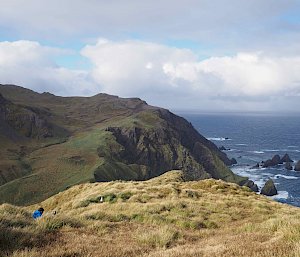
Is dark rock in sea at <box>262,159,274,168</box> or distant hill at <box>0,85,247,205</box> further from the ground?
distant hill at <box>0,85,247,205</box>

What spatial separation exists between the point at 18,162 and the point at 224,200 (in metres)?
110

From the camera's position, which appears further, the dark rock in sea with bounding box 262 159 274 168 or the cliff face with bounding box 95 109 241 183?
the dark rock in sea with bounding box 262 159 274 168

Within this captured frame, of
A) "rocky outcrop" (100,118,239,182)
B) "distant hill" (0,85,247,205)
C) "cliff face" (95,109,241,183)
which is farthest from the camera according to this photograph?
"rocky outcrop" (100,118,239,182)

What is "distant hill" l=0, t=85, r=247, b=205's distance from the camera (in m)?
101

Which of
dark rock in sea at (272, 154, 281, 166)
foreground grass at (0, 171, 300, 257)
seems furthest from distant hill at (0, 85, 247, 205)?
foreground grass at (0, 171, 300, 257)

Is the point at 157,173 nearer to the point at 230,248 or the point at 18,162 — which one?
the point at 18,162

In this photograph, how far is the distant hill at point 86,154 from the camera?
101438 millimetres

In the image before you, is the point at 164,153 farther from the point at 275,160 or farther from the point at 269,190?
the point at 269,190

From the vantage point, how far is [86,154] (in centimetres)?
12875

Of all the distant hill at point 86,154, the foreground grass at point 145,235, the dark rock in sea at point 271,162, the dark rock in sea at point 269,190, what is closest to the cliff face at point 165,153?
the distant hill at point 86,154

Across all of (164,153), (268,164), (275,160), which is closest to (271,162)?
(268,164)

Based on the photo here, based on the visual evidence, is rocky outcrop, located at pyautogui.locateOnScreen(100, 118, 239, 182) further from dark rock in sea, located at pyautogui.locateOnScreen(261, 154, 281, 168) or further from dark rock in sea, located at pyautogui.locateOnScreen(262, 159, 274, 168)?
dark rock in sea, located at pyautogui.locateOnScreen(261, 154, 281, 168)

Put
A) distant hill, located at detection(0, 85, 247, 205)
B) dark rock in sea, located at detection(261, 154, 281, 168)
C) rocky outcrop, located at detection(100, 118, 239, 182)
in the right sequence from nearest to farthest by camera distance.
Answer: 1. distant hill, located at detection(0, 85, 247, 205)
2. rocky outcrop, located at detection(100, 118, 239, 182)
3. dark rock in sea, located at detection(261, 154, 281, 168)

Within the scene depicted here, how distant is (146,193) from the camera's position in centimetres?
2969
